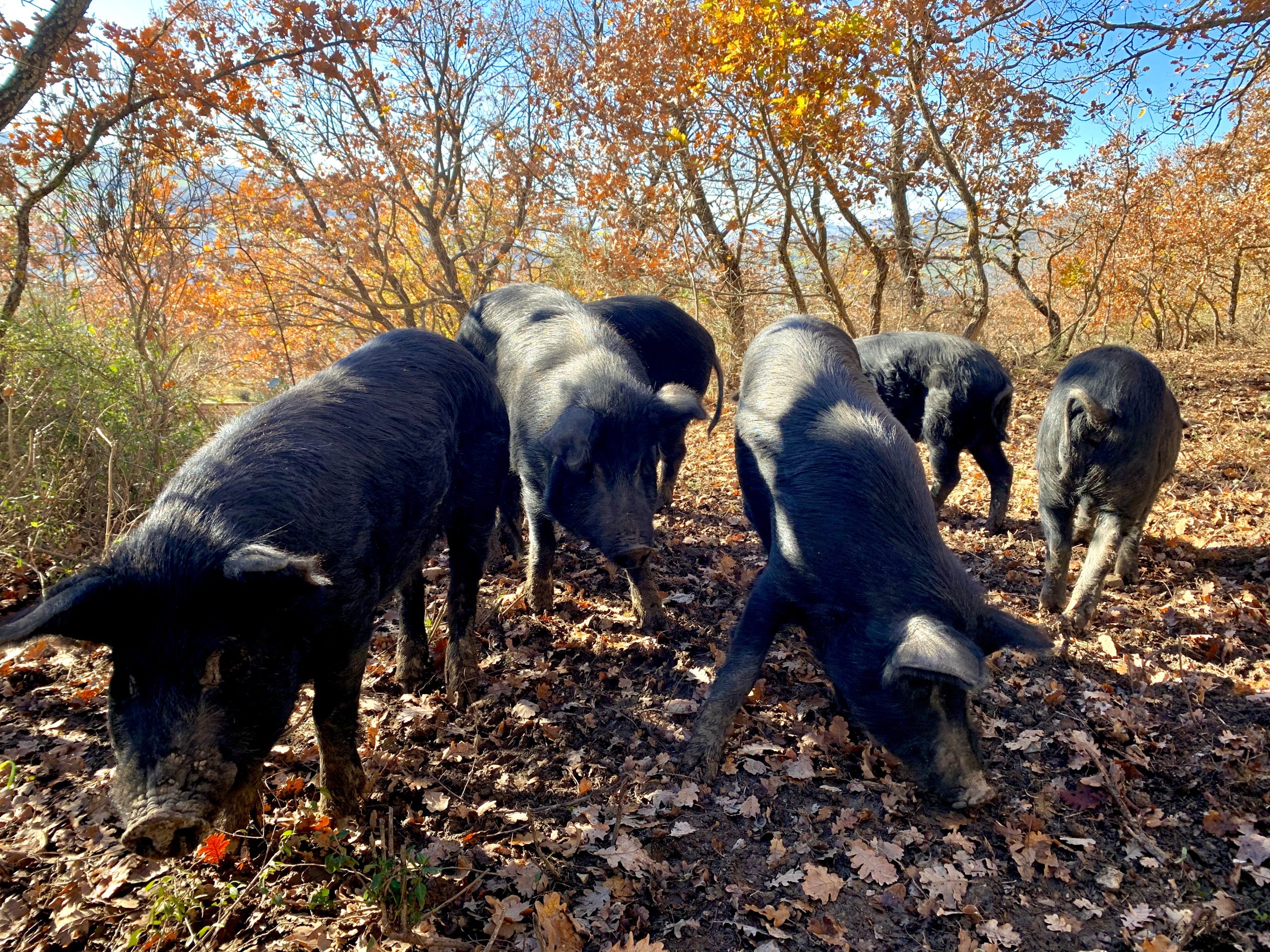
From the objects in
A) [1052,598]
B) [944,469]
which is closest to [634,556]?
[1052,598]

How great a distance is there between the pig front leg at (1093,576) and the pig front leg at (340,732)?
460 cm

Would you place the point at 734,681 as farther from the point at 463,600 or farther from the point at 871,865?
the point at 463,600

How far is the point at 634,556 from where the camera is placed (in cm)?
439

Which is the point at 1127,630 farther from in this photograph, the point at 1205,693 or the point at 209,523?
the point at 209,523

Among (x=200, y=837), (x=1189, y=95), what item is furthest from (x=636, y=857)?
(x=1189, y=95)

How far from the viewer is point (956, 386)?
7.06 meters

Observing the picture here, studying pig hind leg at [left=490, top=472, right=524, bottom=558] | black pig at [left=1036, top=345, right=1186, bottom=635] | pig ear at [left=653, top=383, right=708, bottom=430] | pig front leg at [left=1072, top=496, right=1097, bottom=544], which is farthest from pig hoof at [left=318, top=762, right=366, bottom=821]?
pig front leg at [left=1072, top=496, right=1097, bottom=544]

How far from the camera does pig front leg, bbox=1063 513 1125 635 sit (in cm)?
469

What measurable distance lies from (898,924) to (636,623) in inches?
99.6

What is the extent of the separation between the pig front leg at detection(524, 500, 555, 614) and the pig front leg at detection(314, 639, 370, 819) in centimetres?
219

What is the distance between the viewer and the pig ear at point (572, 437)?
4.30m

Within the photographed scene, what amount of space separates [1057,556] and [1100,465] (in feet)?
2.44

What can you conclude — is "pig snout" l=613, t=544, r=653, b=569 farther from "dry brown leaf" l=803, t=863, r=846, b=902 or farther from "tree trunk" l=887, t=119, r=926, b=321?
"tree trunk" l=887, t=119, r=926, b=321

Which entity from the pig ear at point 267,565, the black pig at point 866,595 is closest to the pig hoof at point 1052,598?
the black pig at point 866,595
